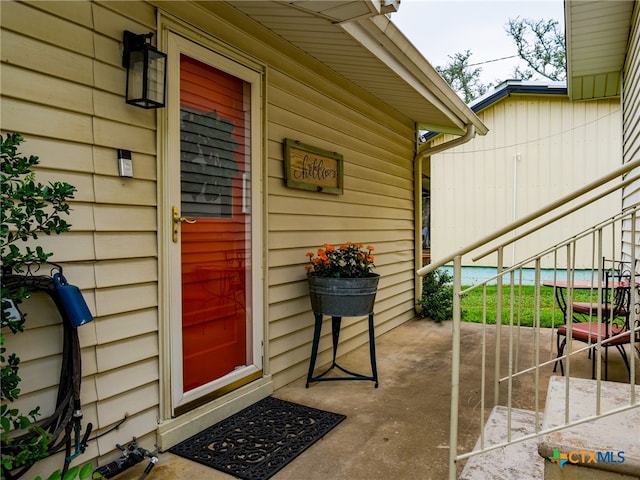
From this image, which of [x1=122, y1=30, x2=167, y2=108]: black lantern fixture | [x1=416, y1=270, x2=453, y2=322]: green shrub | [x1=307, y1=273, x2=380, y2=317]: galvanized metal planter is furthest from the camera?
[x1=416, y1=270, x2=453, y2=322]: green shrub

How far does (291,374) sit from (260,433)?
2.92 ft

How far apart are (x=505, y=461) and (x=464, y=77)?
19565mm

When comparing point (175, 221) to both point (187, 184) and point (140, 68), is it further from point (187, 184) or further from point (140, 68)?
point (140, 68)

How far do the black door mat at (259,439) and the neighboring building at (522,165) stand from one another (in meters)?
5.81

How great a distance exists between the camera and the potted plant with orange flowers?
305 cm

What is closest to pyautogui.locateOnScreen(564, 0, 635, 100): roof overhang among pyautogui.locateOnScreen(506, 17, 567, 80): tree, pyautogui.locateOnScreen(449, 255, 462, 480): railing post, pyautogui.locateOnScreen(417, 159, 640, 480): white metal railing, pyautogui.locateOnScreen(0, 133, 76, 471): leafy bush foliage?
pyautogui.locateOnScreen(417, 159, 640, 480): white metal railing

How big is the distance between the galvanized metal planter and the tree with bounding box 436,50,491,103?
59.3ft

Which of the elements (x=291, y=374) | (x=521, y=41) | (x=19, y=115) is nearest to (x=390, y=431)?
(x=291, y=374)

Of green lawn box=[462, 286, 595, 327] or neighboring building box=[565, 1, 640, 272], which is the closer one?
neighboring building box=[565, 1, 640, 272]

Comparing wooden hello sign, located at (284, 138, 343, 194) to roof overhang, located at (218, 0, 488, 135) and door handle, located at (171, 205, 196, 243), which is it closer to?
roof overhang, located at (218, 0, 488, 135)

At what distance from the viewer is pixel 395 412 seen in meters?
2.83

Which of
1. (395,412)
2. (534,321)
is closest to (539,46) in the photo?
(534,321)

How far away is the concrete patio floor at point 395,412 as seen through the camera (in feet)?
7.01

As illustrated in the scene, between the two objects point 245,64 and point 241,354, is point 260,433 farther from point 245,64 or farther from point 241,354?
point 245,64
